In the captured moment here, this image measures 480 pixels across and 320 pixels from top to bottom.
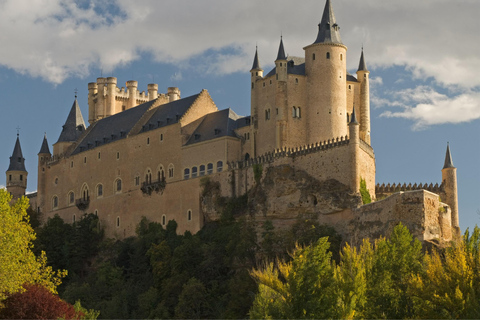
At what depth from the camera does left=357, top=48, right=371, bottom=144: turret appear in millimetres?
88688

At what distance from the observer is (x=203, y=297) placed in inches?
3184

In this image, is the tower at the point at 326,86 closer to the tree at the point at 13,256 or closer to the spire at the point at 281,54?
the spire at the point at 281,54

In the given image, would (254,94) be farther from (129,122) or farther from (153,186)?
(129,122)

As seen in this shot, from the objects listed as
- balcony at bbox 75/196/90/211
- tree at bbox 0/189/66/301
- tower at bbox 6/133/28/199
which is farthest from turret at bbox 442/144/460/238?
tower at bbox 6/133/28/199

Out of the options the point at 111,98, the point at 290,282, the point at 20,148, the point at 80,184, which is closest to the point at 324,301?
the point at 290,282

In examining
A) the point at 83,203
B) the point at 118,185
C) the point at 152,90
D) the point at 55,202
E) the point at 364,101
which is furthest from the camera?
the point at 152,90

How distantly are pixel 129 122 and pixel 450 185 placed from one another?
33.7 m

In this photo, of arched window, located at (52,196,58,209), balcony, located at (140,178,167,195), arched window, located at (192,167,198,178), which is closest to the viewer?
arched window, located at (192,167,198,178)

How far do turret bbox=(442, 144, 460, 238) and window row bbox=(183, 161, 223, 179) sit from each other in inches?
731

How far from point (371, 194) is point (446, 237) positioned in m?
9.41

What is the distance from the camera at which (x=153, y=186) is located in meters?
95.4

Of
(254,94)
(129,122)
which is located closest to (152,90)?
(129,122)

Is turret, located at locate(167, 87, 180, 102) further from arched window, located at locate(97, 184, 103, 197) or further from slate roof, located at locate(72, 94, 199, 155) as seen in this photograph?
arched window, located at locate(97, 184, 103, 197)

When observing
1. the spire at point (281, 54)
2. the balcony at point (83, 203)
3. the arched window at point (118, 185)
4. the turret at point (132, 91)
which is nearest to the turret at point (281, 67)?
the spire at point (281, 54)
